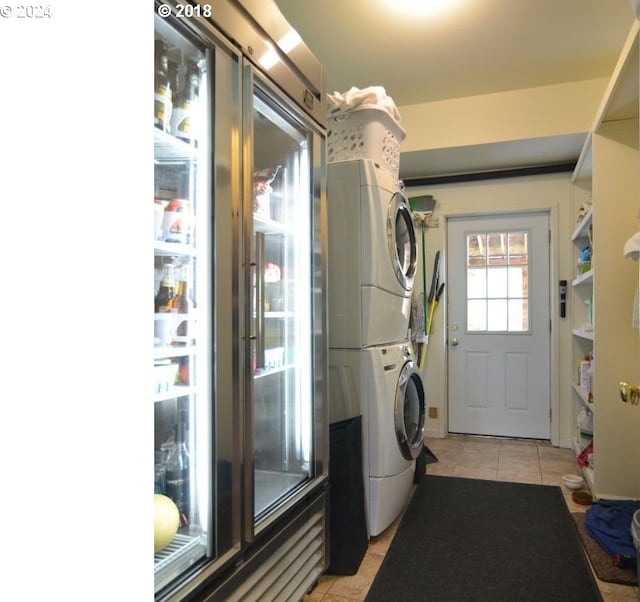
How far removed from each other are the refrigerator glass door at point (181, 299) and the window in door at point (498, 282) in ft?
11.4

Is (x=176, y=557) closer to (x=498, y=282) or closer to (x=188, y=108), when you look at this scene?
(x=188, y=108)

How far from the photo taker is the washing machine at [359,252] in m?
2.34

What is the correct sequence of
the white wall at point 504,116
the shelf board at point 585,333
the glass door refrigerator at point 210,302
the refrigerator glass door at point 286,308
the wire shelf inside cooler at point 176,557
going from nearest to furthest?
1. the wire shelf inside cooler at point 176,557
2. the glass door refrigerator at point 210,302
3. the refrigerator glass door at point 286,308
4. the shelf board at point 585,333
5. the white wall at point 504,116

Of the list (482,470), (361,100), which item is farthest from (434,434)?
(361,100)

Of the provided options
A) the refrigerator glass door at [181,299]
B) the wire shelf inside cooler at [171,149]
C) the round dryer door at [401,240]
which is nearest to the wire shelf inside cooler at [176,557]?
the refrigerator glass door at [181,299]

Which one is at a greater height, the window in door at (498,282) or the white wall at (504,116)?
the white wall at (504,116)

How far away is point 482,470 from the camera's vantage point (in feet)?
11.1

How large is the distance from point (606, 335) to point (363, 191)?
1625 millimetres

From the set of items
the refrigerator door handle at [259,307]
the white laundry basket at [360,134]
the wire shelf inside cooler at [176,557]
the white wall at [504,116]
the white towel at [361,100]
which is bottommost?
the wire shelf inside cooler at [176,557]

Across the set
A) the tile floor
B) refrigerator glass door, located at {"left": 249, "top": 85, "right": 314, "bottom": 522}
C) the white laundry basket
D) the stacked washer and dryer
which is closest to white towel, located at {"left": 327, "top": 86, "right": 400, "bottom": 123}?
the white laundry basket

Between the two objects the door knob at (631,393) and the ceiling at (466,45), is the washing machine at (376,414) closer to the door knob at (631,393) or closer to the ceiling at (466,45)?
the door knob at (631,393)

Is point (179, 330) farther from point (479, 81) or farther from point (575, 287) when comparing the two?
point (575, 287)
